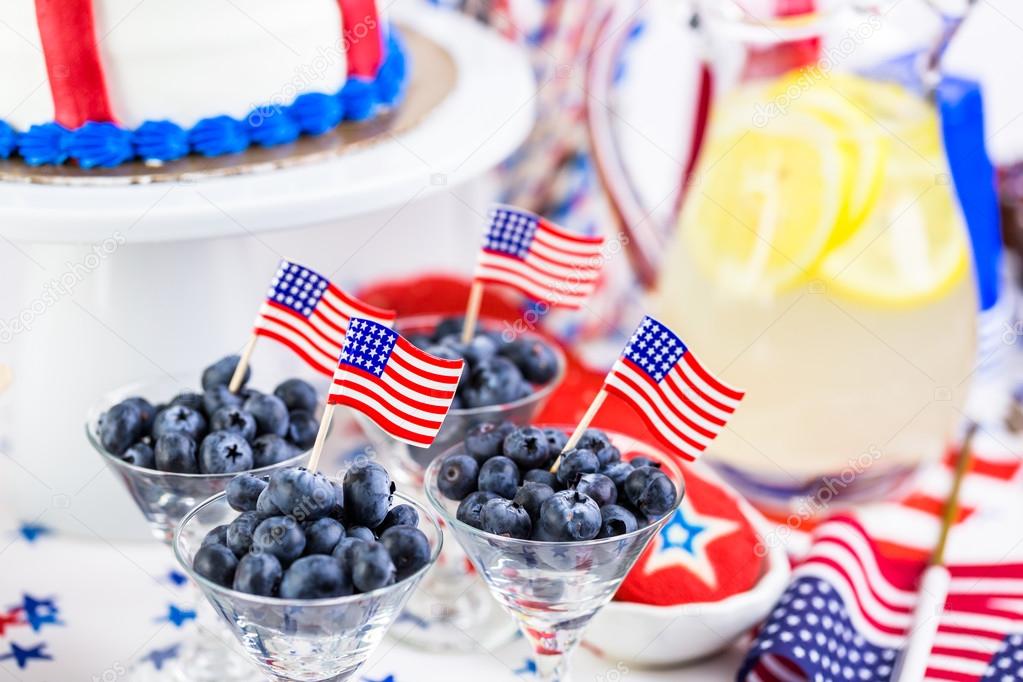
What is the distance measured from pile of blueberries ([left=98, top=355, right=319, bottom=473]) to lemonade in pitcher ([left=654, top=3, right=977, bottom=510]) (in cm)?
39

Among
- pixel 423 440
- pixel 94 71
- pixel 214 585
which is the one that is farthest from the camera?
pixel 94 71

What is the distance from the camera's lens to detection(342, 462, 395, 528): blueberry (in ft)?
2.15

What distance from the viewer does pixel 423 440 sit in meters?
0.72

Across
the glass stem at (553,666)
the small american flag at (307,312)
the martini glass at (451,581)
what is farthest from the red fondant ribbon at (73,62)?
the glass stem at (553,666)

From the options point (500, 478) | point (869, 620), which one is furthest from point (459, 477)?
point (869, 620)

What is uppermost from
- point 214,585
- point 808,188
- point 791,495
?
point 808,188

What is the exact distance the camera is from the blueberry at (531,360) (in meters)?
0.92

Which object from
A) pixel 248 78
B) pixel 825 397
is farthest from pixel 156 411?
pixel 825 397

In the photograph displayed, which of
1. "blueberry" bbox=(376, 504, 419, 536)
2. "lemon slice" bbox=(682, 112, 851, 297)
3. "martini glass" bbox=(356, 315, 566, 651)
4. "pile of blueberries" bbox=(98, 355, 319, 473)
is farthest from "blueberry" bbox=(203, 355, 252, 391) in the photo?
"lemon slice" bbox=(682, 112, 851, 297)

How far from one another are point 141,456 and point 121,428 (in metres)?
0.03

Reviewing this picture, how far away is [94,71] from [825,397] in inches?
25.3

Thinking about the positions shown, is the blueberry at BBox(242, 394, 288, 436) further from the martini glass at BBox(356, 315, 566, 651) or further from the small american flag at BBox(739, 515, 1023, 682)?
the small american flag at BBox(739, 515, 1023, 682)

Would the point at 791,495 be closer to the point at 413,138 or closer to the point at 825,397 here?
the point at 825,397

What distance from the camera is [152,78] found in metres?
0.85
